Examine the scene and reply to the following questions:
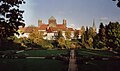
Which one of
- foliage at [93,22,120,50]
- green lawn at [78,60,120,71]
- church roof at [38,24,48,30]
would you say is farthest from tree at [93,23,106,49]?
church roof at [38,24,48,30]

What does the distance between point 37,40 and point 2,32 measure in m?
60.4

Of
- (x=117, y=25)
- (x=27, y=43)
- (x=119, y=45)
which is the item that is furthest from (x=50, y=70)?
(x=27, y=43)

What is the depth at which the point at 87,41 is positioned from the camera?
8175cm

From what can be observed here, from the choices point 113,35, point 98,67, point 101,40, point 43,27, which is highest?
point 43,27

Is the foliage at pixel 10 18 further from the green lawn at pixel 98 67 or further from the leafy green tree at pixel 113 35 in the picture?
the leafy green tree at pixel 113 35

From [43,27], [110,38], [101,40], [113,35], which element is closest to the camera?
[113,35]

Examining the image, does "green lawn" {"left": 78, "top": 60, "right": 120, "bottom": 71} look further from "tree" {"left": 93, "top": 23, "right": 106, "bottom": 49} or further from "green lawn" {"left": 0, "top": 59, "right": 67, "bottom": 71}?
"tree" {"left": 93, "top": 23, "right": 106, "bottom": 49}

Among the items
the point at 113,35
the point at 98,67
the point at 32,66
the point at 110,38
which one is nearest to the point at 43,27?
the point at 110,38

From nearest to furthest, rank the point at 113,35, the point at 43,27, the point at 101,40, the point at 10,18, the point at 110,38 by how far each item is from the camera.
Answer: the point at 10,18 < the point at 113,35 < the point at 110,38 < the point at 101,40 < the point at 43,27

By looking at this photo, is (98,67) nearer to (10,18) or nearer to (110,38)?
(10,18)

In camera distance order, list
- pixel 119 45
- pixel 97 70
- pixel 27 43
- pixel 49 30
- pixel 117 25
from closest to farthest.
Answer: pixel 97 70 → pixel 119 45 → pixel 117 25 → pixel 27 43 → pixel 49 30

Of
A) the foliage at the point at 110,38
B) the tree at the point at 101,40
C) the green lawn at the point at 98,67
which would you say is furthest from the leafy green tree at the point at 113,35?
the green lawn at the point at 98,67

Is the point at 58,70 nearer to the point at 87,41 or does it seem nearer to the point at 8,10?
the point at 8,10

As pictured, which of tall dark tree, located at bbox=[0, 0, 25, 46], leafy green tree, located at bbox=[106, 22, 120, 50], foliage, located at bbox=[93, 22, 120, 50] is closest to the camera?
tall dark tree, located at bbox=[0, 0, 25, 46]
